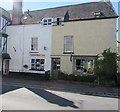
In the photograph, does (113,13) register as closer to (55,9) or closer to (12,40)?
(55,9)

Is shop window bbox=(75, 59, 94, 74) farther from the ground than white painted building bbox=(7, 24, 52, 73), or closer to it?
closer to it

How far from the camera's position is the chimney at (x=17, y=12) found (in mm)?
19164

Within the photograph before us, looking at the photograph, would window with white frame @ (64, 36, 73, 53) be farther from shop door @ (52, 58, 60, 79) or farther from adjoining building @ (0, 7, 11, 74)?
adjoining building @ (0, 7, 11, 74)

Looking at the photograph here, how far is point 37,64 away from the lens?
1683 centimetres

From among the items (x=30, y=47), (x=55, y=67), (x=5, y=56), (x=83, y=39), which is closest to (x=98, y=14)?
(x=83, y=39)

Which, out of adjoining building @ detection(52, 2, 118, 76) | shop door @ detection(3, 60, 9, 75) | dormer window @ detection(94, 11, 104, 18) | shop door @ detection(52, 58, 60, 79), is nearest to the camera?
adjoining building @ detection(52, 2, 118, 76)

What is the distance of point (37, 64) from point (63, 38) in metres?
4.57

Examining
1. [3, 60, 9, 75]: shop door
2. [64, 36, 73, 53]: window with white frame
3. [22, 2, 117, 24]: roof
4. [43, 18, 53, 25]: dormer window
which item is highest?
[22, 2, 117, 24]: roof

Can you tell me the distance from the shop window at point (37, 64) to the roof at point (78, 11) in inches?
203

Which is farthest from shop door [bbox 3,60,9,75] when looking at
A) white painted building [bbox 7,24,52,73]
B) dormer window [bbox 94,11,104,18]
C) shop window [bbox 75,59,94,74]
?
dormer window [bbox 94,11,104,18]

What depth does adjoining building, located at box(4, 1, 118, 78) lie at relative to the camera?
14.3 m

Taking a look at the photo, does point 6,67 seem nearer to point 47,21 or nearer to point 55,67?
point 55,67

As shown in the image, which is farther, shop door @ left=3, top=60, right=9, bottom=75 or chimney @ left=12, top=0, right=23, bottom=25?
chimney @ left=12, top=0, right=23, bottom=25

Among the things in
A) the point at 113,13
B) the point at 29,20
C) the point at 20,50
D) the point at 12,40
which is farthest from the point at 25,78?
the point at 113,13
